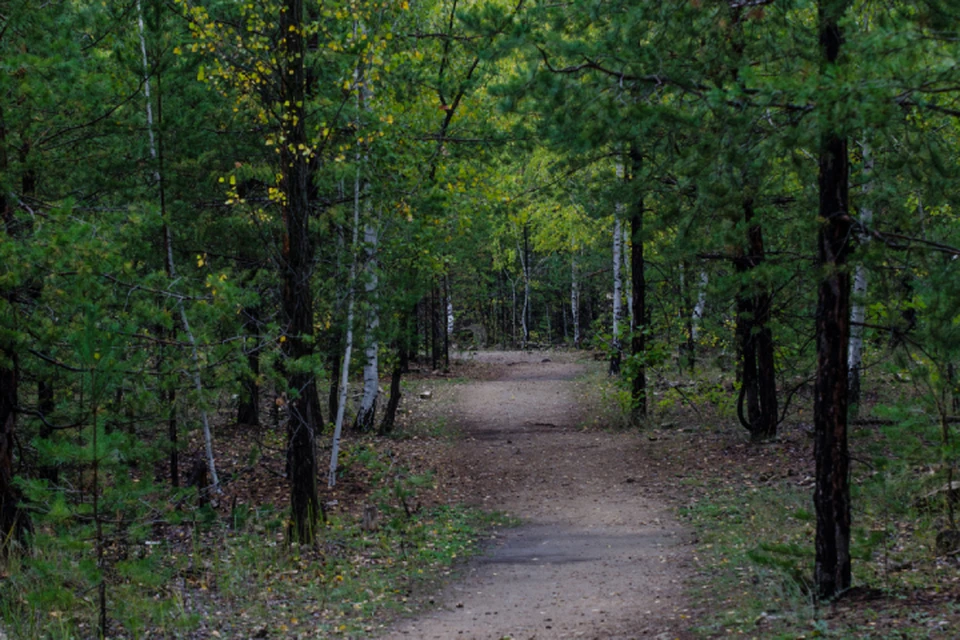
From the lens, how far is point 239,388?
29.7 feet

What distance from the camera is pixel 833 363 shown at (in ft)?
18.6

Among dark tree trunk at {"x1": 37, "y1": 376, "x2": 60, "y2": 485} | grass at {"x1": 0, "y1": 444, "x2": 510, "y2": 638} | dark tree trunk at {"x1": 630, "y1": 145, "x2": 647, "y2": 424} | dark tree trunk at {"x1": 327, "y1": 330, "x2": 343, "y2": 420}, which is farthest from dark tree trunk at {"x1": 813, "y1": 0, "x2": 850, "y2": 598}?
dark tree trunk at {"x1": 630, "y1": 145, "x2": 647, "y2": 424}

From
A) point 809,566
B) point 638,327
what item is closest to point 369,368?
point 638,327

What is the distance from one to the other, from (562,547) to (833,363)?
4.49 meters

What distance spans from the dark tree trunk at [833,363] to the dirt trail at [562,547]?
1.34 meters

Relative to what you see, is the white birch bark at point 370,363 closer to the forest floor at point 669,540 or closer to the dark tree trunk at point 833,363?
the forest floor at point 669,540

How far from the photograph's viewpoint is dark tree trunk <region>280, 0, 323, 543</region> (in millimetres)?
8367

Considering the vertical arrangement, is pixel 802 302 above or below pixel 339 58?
below

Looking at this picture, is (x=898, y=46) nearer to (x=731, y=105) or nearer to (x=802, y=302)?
(x=731, y=105)

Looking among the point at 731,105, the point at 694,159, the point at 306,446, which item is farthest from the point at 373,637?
the point at 731,105

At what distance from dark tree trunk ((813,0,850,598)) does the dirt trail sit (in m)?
1.34

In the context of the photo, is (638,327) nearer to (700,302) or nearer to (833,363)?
(700,302)

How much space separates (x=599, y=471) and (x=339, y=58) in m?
7.51

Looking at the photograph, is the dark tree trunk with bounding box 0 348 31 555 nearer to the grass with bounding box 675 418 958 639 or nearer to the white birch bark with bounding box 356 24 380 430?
the white birch bark with bounding box 356 24 380 430
